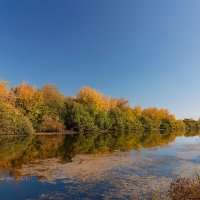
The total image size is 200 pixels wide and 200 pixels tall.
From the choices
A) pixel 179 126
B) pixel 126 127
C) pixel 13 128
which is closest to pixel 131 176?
pixel 13 128

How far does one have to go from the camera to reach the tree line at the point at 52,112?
36.5 metres

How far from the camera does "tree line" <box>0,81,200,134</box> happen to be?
36.5m

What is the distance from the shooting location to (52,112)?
153 ft

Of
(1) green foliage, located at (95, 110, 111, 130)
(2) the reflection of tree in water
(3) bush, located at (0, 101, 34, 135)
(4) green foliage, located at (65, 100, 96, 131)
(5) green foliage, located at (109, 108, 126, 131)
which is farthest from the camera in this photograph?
(5) green foliage, located at (109, 108, 126, 131)

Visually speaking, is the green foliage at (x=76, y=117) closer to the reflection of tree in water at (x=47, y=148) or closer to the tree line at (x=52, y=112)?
the tree line at (x=52, y=112)

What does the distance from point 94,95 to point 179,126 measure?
62.4 metres

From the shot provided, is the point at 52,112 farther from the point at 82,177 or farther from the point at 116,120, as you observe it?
the point at 82,177

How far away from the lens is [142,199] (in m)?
8.80

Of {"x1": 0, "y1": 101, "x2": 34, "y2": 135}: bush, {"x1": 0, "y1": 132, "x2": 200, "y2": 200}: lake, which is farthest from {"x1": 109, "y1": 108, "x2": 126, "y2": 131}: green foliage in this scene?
{"x1": 0, "y1": 132, "x2": 200, "y2": 200}: lake

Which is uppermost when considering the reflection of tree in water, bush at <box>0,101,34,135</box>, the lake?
bush at <box>0,101,34,135</box>

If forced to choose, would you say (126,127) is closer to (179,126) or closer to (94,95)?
(94,95)

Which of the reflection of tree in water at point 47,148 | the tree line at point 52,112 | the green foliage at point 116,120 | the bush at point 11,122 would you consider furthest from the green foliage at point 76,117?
the reflection of tree in water at point 47,148

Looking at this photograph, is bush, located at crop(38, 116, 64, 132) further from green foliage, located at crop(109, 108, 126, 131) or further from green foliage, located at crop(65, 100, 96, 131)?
green foliage, located at crop(109, 108, 126, 131)

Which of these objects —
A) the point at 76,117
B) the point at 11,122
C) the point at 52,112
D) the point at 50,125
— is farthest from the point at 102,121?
the point at 11,122
